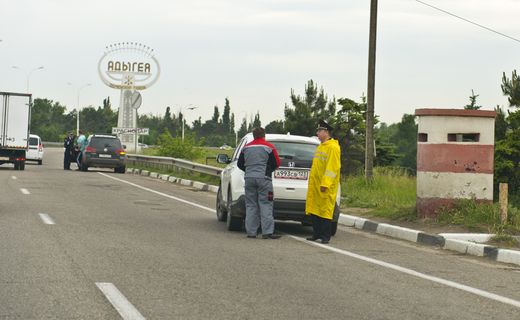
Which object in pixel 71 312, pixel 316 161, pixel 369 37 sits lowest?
pixel 71 312

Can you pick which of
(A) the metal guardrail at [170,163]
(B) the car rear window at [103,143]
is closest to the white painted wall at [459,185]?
(A) the metal guardrail at [170,163]

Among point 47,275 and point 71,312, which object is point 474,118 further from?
point 71,312

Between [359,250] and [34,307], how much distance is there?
239 inches

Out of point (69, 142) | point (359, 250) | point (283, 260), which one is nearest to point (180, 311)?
point (283, 260)

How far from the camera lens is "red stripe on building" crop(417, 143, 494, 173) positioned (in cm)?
1517

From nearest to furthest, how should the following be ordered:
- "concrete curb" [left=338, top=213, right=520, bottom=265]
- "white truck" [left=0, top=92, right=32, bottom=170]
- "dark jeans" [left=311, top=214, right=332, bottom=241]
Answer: "concrete curb" [left=338, top=213, right=520, bottom=265] → "dark jeans" [left=311, top=214, right=332, bottom=241] → "white truck" [left=0, top=92, right=32, bottom=170]

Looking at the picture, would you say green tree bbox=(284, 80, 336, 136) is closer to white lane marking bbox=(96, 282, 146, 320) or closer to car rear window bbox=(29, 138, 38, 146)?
car rear window bbox=(29, 138, 38, 146)

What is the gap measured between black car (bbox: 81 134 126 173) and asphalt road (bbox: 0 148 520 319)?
21.2 metres

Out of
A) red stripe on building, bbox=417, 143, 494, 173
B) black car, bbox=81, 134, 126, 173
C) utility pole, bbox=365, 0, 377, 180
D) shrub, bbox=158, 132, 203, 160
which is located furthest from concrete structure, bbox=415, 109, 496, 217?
shrub, bbox=158, 132, 203, 160

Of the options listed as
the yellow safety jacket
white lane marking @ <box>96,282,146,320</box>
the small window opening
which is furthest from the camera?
the small window opening

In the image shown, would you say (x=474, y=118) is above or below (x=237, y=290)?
above

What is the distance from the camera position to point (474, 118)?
15.2m

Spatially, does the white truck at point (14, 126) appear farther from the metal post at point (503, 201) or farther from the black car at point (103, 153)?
→ the metal post at point (503, 201)

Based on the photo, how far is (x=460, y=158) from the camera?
50.0ft
